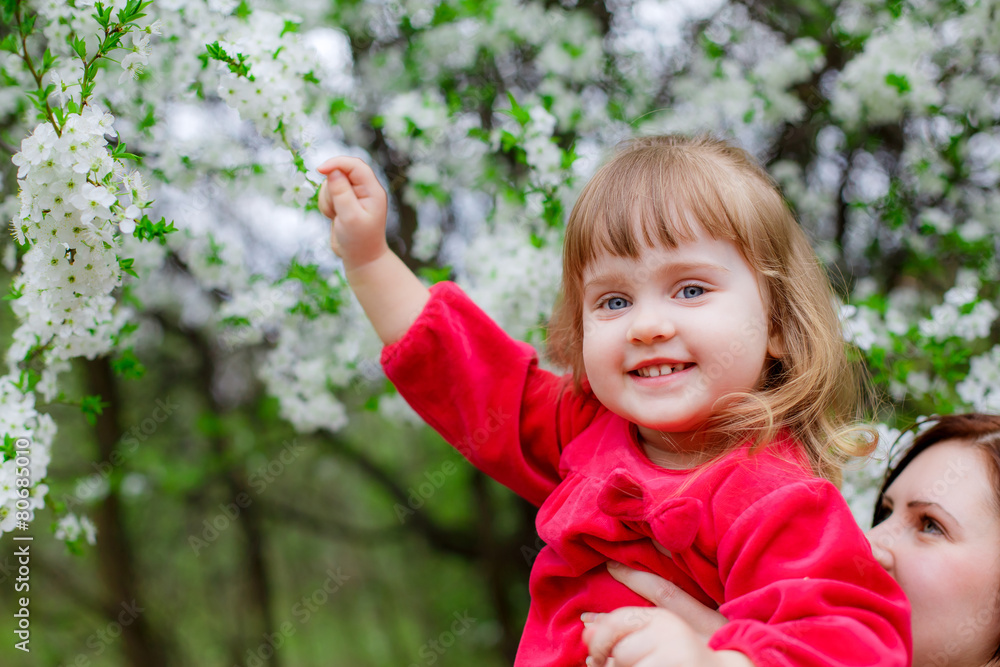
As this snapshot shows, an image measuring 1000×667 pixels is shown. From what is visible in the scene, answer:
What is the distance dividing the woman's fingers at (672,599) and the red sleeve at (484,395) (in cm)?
33

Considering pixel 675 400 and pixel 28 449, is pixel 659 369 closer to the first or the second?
pixel 675 400

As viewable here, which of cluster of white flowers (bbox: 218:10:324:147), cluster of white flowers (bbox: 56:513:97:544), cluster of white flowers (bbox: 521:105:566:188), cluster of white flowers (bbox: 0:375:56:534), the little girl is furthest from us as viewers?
cluster of white flowers (bbox: 521:105:566:188)

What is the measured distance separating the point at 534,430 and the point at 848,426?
0.63 metres

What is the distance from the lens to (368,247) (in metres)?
1.60

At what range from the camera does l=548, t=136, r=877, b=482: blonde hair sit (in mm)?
1328

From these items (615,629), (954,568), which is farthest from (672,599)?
(954,568)

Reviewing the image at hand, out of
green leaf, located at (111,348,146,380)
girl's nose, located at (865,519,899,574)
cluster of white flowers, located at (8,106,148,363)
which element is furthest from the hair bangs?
green leaf, located at (111,348,146,380)

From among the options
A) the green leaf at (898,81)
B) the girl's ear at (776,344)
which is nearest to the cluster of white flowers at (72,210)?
the girl's ear at (776,344)

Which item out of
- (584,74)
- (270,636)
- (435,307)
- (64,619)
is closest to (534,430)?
(435,307)

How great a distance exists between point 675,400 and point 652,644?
1.42 ft

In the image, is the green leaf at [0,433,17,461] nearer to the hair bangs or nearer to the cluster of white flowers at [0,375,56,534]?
the cluster of white flowers at [0,375,56,534]

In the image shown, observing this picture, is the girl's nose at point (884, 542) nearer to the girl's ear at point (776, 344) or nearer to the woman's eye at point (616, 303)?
the girl's ear at point (776, 344)

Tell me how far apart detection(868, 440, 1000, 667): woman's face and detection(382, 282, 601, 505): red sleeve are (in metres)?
0.71

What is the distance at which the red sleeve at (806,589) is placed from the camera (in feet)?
3.30
